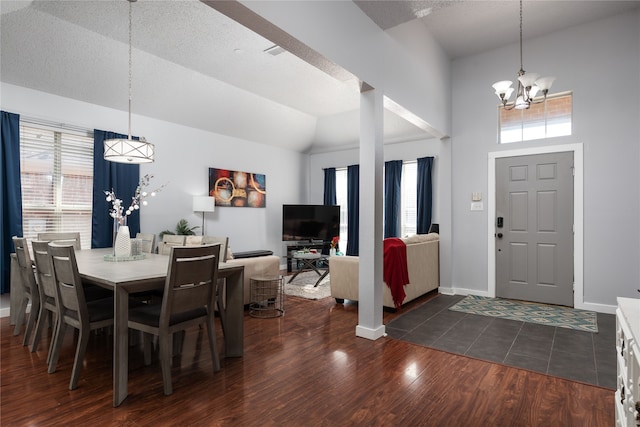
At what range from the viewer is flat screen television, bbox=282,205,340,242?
7.61 m

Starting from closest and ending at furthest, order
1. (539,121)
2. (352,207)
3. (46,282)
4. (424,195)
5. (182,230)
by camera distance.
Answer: (46,282)
(539,121)
(182,230)
(424,195)
(352,207)

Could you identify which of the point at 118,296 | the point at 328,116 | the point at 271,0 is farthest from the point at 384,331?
the point at 328,116

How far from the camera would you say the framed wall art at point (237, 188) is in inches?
262

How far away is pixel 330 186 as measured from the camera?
8227 mm

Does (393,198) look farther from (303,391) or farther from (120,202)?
(303,391)

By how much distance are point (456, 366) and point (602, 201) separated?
10.5 feet

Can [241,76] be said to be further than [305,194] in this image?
No

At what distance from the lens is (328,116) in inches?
298

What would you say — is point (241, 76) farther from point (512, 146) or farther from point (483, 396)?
point (483, 396)

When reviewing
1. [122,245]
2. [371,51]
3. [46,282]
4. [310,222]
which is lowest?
[46,282]

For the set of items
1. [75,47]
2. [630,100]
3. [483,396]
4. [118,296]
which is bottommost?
[483,396]

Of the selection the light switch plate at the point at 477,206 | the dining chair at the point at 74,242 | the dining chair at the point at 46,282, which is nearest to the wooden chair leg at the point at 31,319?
the dining chair at the point at 46,282

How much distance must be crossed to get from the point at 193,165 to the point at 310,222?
2.66 m

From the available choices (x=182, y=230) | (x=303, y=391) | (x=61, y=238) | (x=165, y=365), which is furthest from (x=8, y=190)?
(x=303, y=391)
